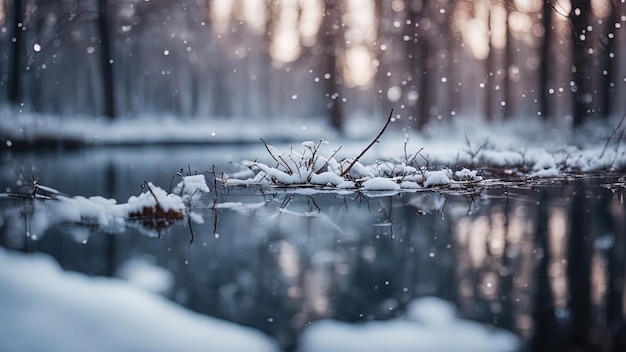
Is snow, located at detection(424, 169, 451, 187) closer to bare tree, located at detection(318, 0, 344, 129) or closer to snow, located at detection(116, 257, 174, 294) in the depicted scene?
snow, located at detection(116, 257, 174, 294)

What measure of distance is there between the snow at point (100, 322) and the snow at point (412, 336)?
0.87 feet

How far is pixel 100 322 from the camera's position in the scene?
3.18 metres

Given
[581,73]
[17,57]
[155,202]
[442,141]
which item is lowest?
[155,202]

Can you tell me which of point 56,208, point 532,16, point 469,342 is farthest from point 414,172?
point 532,16

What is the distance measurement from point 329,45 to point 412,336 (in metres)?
24.3

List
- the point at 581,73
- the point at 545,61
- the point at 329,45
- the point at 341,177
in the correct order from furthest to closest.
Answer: the point at 329,45 → the point at 545,61 → the point at 581,73 → the point at 341,177

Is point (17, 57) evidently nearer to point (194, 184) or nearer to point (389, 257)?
point (194, 184)

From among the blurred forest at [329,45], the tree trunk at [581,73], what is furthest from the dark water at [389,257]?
the tree trunk at [581,73]

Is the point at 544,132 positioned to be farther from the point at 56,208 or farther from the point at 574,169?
the point at 56,208

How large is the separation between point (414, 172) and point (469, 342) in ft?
19.7

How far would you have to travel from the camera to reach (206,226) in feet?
19.4

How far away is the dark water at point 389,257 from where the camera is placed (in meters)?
3.19

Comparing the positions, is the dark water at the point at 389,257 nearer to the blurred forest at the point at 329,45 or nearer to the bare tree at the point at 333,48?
the blurred forest at the point at 329,45

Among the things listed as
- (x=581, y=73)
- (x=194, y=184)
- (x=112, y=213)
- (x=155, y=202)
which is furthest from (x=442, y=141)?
(x=112, y=213)
